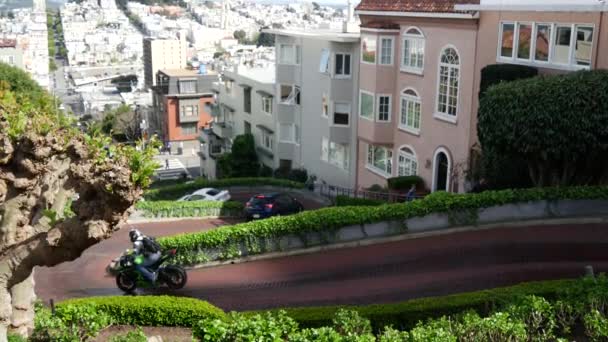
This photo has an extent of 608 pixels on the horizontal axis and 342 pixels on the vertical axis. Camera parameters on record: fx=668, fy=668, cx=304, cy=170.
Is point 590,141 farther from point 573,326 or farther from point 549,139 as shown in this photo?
point 573,326

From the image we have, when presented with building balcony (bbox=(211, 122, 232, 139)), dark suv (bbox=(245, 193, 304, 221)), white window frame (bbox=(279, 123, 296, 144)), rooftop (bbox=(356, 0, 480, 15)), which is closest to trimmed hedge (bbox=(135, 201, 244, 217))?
dark suv (bbox=(245, 193, 304, 221))

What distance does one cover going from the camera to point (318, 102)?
128 ft

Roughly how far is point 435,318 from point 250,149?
36076 millimetres

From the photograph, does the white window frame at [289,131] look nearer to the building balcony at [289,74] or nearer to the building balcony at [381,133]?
the building balcony at [289,74]

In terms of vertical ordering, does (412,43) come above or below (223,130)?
above

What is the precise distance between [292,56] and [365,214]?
23440 mm

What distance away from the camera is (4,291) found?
1066cm

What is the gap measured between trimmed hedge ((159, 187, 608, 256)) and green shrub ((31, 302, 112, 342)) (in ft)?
22.8

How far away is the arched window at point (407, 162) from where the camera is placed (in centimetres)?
3169

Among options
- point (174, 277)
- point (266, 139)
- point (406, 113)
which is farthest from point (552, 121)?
point (266, 139)

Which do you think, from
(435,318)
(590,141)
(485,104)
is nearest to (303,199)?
(485,104)

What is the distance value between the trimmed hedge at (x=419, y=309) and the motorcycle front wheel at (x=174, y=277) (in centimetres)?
439

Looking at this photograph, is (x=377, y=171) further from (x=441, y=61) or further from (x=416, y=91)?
(x=441, y=61)

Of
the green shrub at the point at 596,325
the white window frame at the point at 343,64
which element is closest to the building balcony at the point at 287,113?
the white window frame at the point at 343,64
